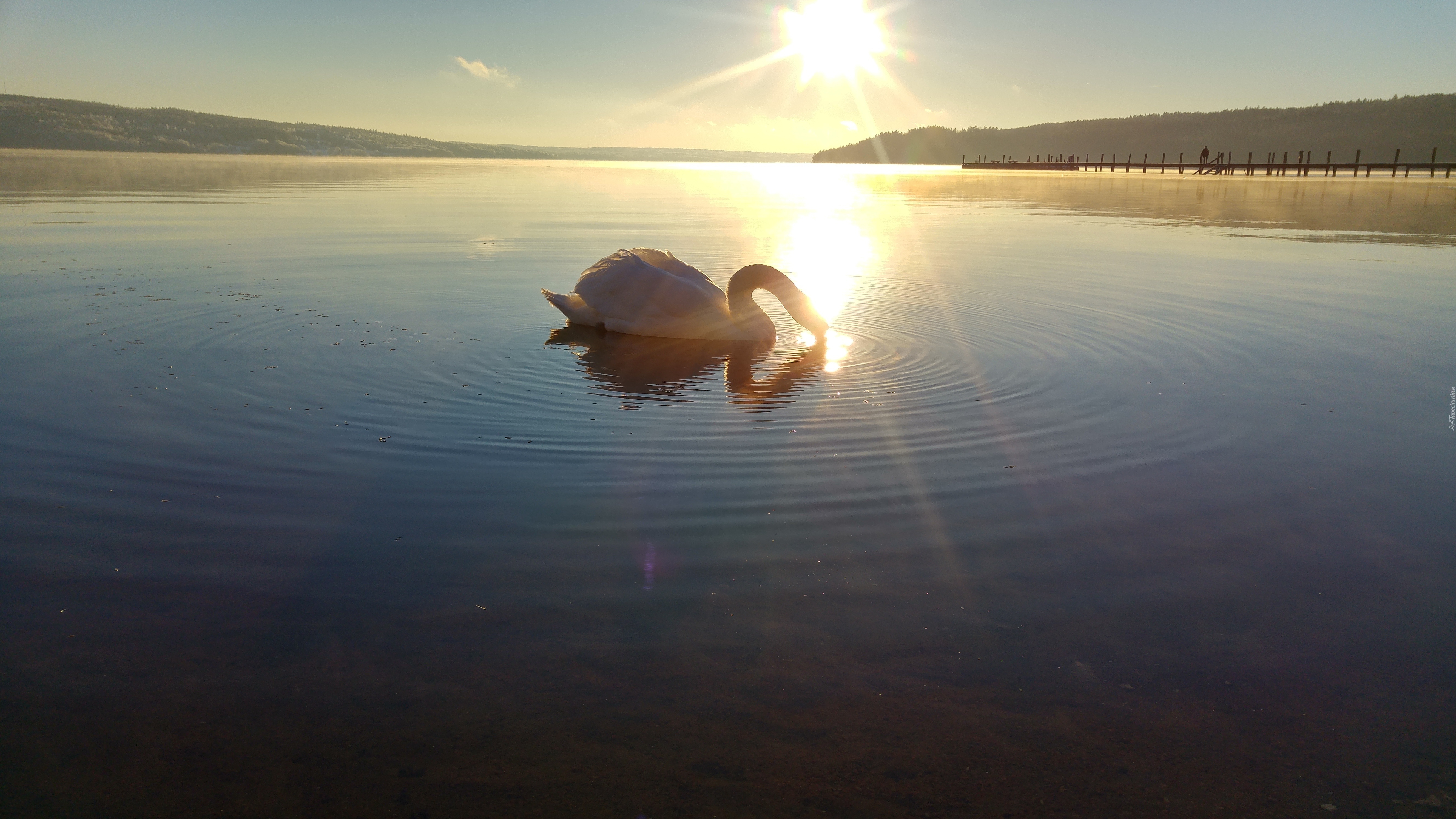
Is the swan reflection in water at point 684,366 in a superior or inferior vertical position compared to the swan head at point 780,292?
inferior

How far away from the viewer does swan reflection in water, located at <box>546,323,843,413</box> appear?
32.2 feet

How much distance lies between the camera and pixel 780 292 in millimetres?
12727

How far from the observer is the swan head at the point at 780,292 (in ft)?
40.7

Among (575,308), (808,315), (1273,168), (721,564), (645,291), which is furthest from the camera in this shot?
(1273,168)

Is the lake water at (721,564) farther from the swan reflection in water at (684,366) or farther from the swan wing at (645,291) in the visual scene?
the swan wing at (645,291)

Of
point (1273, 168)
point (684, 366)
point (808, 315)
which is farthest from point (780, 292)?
point (1273, 168)

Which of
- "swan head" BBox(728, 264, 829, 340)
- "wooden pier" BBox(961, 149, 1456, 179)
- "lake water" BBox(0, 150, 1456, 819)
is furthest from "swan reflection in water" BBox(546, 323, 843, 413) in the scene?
"wooden pier" BBox(961, 149, 1456, 179)

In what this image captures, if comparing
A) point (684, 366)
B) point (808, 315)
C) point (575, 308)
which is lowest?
point (684, 366)

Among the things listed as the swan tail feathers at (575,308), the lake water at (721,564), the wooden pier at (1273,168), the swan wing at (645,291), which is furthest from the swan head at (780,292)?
the wooden pier at (1273,168)

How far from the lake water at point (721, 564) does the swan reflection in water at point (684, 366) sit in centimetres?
11

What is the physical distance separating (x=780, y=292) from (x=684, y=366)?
6.85 feet

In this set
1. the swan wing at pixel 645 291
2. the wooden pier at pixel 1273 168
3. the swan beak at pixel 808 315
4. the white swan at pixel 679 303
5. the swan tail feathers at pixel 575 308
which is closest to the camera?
the swan beak at pixel 808 315

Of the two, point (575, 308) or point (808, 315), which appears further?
point (575, 308)

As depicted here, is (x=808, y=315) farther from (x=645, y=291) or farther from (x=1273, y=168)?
(x=1273, y=168)
